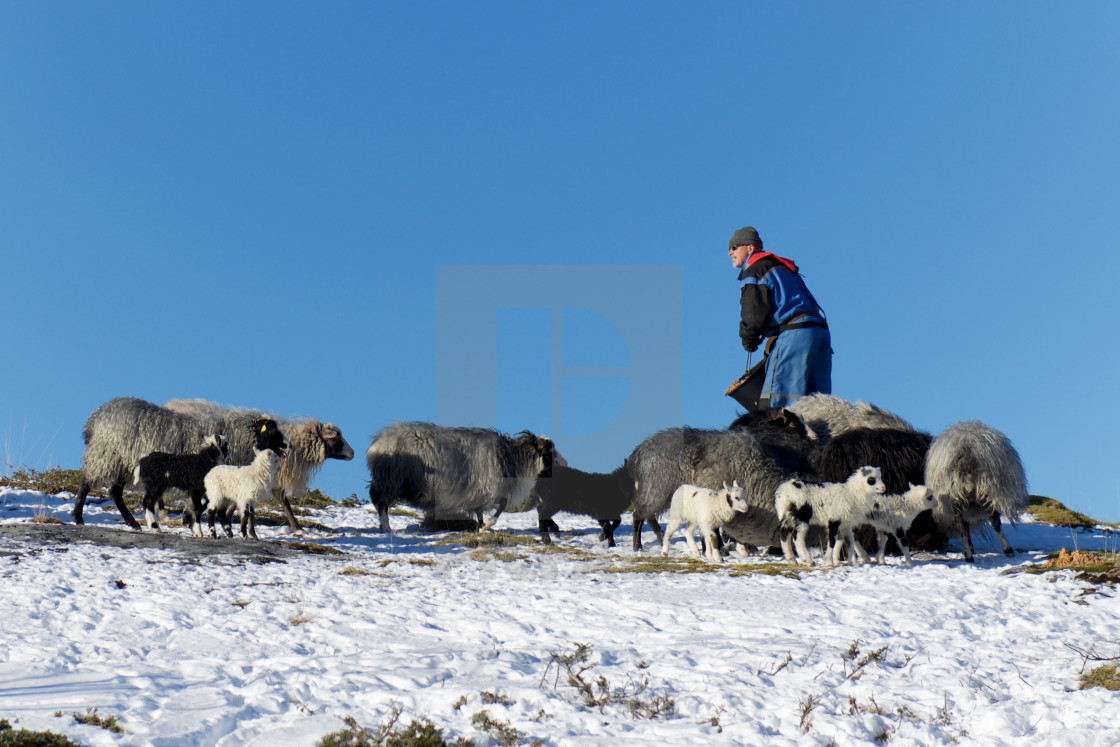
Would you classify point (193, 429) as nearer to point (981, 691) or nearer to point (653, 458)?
point (653, 458)

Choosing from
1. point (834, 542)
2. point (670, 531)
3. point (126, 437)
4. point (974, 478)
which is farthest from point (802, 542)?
point (126, 437)

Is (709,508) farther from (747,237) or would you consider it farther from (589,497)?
(747,237)

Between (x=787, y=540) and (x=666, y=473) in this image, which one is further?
(x=666, y=473)

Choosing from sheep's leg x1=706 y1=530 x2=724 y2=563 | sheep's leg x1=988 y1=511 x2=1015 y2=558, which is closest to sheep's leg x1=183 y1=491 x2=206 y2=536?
sheep's leg x1=706 y1=530 x2=724 y2=563

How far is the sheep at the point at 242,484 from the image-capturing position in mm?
12078

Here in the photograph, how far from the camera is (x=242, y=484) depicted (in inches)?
476

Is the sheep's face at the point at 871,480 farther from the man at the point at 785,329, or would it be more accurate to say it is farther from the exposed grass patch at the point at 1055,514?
the exposed grass patch at the point at 1055,514

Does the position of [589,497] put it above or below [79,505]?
above

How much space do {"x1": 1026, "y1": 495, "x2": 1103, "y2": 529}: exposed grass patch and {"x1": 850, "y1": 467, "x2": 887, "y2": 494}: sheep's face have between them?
7508mm

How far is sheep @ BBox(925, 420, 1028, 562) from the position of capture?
10891 millimetres

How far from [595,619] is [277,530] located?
26.5ft

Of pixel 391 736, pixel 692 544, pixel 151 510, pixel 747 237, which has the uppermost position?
pixel 747 237

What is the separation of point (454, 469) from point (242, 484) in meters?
4.01

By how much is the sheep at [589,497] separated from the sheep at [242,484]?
3909mm
